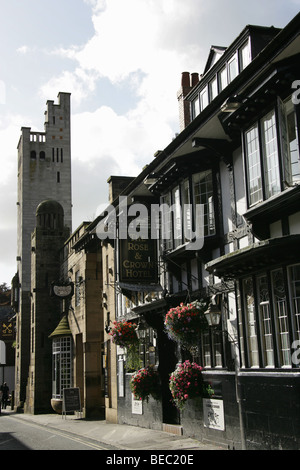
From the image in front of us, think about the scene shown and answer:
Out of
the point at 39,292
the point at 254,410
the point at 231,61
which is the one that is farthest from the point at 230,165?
the point at 39,292

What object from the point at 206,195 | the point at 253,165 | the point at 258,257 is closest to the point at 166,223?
the point at 206,195

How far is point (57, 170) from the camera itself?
55.4 m

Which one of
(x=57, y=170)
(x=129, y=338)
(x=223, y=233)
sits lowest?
(x=129, y=338)

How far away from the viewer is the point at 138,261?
18.6 m

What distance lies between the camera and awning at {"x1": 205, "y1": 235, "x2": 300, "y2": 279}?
10945 mm

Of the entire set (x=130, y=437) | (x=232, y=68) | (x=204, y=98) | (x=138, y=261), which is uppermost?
(x=204, y=98)

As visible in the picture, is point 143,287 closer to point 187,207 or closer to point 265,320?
point 187,207

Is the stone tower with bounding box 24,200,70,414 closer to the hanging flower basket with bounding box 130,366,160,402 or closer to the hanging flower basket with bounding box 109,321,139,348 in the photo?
the hanging flower basket with bounding box 109,321,139,348

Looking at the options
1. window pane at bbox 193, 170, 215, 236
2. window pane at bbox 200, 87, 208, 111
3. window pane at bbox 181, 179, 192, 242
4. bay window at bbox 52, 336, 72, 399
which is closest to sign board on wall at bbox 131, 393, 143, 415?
window pane at bbox 181, 179, 192, 242

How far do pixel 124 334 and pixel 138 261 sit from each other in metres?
2.89

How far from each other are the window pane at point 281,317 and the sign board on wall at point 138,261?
705cm

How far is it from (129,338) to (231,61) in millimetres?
9683

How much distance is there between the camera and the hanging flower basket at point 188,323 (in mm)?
14711
